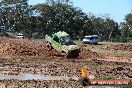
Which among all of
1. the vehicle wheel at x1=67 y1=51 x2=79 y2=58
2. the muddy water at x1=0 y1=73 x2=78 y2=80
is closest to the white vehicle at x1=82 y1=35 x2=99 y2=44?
the vehicle wheel at x1=67 y1=51 x2=79 y2=58

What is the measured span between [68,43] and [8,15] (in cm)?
7109

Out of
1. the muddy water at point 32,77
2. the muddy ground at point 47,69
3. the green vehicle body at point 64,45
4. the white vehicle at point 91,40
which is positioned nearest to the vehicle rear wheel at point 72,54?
the green vehicle body at point 64,45

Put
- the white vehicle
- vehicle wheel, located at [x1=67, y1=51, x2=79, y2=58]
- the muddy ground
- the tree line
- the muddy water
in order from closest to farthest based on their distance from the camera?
1. the muddy ground
2. the muddy water
3. vehicle wheel, located at [x1=67, y1=51, x2=79, y2=58]
4. the white vehicle
5. the tree line

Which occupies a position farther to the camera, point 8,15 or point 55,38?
point 8,15

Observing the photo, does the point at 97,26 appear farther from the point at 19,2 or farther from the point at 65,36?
the point at 65,36

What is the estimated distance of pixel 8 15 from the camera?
4040 inches

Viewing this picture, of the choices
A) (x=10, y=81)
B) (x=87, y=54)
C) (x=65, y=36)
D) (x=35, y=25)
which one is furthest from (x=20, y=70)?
(x=35, y=25)

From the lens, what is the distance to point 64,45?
33.2 metres

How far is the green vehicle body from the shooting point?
1259 inches

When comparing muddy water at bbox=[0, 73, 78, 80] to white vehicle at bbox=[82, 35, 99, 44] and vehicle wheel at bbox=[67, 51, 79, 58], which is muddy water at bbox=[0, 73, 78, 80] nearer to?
vehicle wheel at bbox=[67, 51, 79, 58]

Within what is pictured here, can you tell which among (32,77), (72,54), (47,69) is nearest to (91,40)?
(72,54)

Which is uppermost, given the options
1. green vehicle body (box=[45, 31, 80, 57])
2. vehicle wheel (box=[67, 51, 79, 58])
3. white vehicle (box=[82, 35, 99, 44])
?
green vehicle body (box=[45, 31, 80, 57])

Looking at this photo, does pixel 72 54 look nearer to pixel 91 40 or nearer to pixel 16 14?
pixel 91 40

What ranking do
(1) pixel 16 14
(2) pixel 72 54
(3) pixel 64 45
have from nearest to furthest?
(2) pixel 72 54 < (3) pixel 64 45 < (1) pixel 16 14
